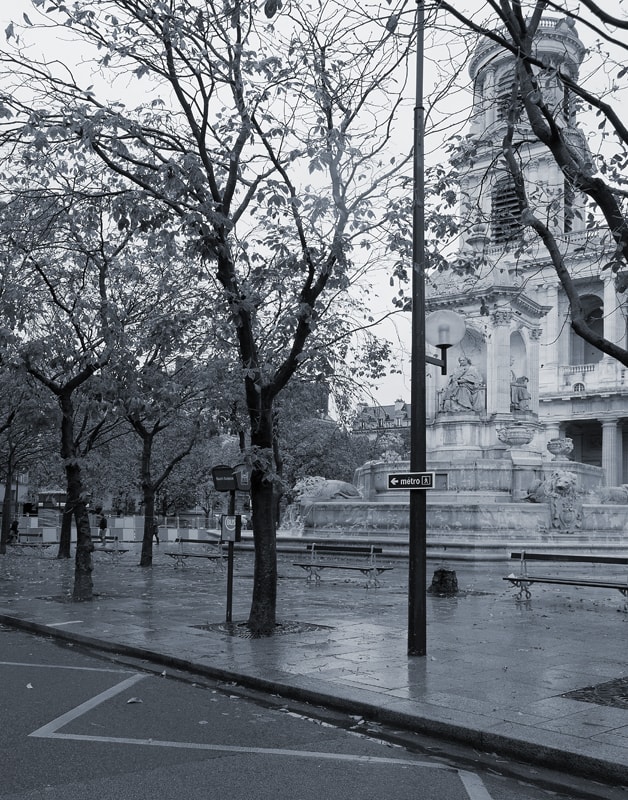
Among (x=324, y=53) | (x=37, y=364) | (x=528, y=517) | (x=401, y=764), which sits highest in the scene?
(x=324, y=53)

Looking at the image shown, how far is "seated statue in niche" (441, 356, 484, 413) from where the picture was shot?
2959 centimetres

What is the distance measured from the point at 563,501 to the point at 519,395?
22.1 ft

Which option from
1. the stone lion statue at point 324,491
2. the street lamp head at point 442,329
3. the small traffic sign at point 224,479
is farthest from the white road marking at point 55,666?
the stone lion statue at point 324,491

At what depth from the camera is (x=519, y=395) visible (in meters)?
30.3

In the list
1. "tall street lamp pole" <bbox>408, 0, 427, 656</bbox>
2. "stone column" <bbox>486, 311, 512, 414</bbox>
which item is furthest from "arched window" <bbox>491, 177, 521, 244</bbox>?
"stone column" <bbox>486, 311, 512, 414</bbox>

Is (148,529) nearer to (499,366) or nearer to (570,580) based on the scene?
(499,366)

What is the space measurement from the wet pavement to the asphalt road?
0.47m

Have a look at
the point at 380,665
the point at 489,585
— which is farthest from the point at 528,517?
the point at 380,665

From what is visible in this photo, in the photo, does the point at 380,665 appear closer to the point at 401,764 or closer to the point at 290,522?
the point at 401,764

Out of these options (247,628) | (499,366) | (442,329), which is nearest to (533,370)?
(499,366)

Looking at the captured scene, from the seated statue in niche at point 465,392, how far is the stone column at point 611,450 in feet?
81.2

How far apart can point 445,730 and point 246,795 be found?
6.96ft

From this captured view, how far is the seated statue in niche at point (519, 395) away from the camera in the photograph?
1183 inches

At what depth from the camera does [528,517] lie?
78.3 ft
